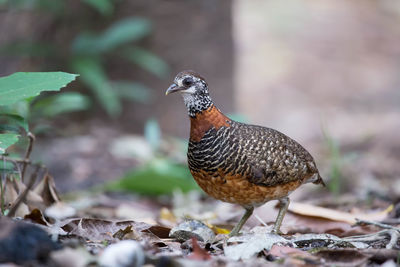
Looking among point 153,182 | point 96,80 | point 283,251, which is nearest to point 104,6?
point 96,80

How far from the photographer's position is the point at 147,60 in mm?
9297

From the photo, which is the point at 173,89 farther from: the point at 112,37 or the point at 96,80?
the point at 112,37

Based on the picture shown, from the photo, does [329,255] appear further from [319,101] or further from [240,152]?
[319,101]

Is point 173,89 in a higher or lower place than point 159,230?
higher

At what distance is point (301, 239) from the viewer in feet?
12.4

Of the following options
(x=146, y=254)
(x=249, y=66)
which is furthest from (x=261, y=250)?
(x=249, y=66)

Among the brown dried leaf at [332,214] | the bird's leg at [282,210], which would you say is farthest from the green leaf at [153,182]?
the bird's leg at [282,210]

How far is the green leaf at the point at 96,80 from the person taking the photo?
9016 millimetres

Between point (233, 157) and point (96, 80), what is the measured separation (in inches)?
208

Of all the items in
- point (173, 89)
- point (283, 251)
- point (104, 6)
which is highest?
point (104, 6)

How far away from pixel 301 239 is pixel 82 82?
21.0ft

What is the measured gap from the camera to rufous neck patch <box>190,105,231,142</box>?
4336mm

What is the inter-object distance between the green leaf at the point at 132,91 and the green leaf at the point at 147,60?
33 centimetres

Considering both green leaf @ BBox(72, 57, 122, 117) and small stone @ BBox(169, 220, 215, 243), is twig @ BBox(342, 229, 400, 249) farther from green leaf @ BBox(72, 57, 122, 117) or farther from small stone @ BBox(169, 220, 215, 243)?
green leaf @ BBox(72, 57, 122, 117)
